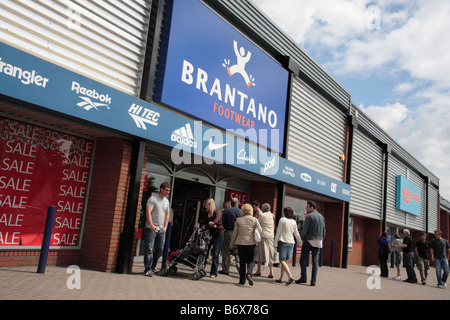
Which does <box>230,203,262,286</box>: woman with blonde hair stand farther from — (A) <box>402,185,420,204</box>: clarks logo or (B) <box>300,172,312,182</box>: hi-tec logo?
(A) <box>402,185,420,204</box>: clarks logo

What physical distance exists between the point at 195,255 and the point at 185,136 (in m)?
2.50

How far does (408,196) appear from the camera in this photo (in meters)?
25.2

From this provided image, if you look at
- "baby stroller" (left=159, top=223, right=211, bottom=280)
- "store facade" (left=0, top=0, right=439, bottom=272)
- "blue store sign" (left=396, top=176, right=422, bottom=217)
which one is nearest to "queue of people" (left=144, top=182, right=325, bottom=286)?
"baby stroller" (left=159, top=223, right=211, bottom=280)

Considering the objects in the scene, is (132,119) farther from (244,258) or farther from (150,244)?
(244,258)

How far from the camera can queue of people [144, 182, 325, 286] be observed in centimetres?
749

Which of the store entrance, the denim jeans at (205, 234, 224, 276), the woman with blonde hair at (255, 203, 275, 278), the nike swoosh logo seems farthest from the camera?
the store entrance

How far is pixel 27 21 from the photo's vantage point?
20.4 ft

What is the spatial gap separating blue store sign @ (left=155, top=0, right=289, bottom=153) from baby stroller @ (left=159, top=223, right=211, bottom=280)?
2836mm

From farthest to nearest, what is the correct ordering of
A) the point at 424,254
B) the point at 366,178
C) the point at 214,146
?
1. the point at 366,178
2. the point at 424,254
3. the point at 214,146

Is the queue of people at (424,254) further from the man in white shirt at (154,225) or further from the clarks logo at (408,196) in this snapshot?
the clarks logo at (408,196)

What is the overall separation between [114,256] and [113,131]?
2.37 meters

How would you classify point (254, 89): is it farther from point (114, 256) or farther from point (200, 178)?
point (114, 256)

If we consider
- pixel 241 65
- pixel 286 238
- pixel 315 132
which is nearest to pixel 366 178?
pixel 315 132
